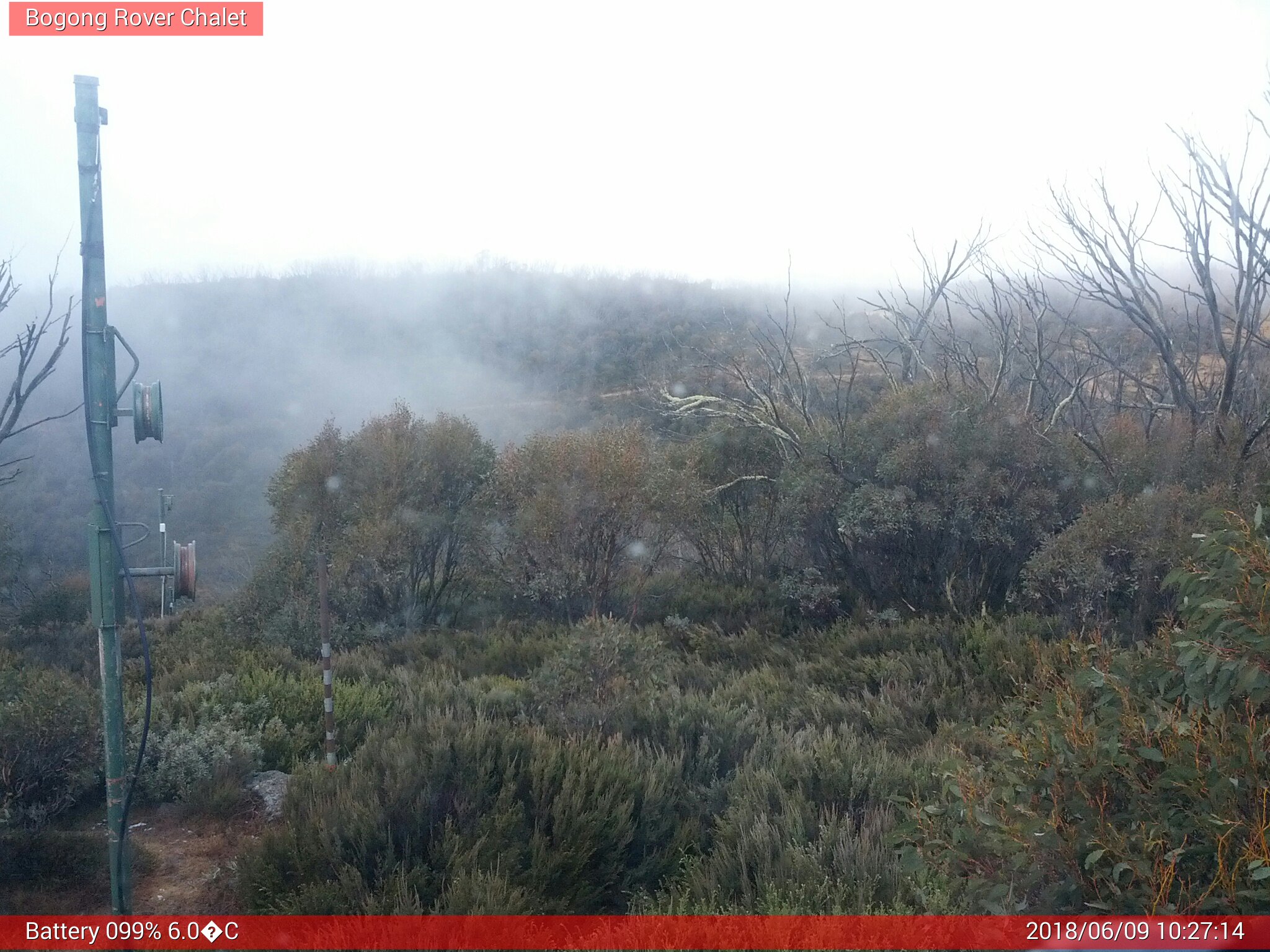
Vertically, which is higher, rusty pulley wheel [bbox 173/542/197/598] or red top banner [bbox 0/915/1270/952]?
rusty pulley wheel [bbox 173/542/197/598]

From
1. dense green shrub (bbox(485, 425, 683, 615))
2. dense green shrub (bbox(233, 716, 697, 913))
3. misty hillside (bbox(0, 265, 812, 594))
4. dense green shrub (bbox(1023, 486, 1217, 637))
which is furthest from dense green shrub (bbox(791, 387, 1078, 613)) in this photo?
misty hillside (bbox(0, 265, 812, 594))

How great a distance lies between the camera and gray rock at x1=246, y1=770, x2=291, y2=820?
5965 mm

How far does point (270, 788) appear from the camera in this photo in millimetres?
6336

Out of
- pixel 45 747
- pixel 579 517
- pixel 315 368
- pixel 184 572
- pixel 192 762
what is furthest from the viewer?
pixel 315 368

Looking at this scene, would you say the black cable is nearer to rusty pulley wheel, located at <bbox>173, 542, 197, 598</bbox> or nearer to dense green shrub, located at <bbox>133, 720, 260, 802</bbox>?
rusty pulley wheel, located at <bbox>173, 542, 197, 598</bbox>

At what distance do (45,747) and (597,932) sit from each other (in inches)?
170

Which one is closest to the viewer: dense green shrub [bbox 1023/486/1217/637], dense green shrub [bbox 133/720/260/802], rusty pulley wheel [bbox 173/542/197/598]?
rusty pulley wheel [bbox 173/542/197/598]

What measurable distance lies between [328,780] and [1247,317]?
13.6m

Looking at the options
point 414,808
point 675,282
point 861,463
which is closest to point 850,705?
point 414,808

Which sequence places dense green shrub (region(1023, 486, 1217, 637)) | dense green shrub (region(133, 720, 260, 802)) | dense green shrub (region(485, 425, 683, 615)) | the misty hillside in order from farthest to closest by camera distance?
the misty hillside < dense green shrub (region(485, 425, 683, 615)) < dense green shrub (region(1023, 486, 1217, 637)) < dense green shrub (region(133, 720, 260, 802))

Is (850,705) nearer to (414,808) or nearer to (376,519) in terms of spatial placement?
(414,808)

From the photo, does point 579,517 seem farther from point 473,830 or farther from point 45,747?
point 473,830

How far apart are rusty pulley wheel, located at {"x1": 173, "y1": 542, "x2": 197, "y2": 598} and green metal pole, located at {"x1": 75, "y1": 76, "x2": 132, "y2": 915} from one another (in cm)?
24

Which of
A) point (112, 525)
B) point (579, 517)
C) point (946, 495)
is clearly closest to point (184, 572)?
point (112, 525)
